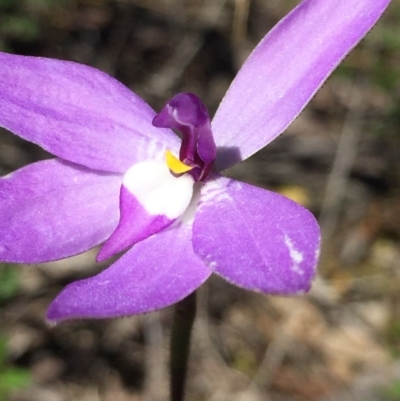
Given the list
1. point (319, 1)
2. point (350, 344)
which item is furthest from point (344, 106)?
point (319, 1)

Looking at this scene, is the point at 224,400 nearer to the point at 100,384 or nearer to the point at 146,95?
the point at 100,384

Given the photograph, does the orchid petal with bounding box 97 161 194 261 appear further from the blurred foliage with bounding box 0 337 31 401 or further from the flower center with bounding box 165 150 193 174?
the blurred foliage with bounding box 0 337 31 401

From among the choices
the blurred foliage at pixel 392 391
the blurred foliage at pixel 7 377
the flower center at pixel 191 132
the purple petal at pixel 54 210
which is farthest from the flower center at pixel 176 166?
the blurred foliage at pixel 392 391

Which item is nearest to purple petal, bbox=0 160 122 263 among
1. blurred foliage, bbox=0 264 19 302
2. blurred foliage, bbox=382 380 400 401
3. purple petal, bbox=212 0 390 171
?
purple petal, bbox=212 0 390 171

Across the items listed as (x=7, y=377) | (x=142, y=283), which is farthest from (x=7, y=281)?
(x=142, y=283)

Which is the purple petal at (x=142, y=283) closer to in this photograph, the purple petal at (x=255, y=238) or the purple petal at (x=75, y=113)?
the purple petal at (x=255, y=238)

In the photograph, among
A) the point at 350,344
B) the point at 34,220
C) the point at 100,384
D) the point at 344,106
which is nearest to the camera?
the point at 34,220
